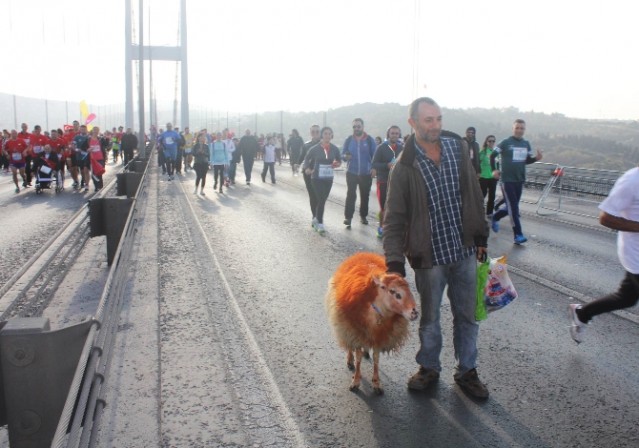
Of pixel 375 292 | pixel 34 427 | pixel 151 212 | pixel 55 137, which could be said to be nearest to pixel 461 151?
pixel 375 292

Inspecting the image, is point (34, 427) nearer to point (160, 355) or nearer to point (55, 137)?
point (160, 355)

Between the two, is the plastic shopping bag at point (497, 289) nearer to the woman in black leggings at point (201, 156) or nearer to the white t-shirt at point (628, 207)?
the white t-shirt at point (628, 207)

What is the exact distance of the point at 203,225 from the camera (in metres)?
12.3

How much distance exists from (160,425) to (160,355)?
1.25 meters

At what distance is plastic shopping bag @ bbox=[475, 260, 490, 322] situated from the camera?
4508 millimetres

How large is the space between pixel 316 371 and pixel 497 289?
1483 mm

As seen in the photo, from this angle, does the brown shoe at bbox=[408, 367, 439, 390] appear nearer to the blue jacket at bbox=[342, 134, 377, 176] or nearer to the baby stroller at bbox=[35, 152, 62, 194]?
the blue jacket at bbox=[342, 134, 377, 176]

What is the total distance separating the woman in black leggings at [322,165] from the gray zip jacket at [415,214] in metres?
7.02

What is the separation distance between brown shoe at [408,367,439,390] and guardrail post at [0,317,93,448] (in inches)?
97.4

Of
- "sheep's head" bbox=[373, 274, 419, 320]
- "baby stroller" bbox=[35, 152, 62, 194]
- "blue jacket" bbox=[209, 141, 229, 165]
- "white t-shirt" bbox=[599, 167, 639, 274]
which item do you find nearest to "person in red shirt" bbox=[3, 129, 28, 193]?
"baby stroller" bbox=[35, 152, 62, 194]

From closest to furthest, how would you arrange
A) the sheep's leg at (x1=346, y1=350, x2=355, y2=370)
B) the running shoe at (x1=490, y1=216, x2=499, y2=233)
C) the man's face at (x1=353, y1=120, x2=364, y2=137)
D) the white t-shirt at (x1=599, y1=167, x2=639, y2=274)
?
1. the white t-shirt at (x1=599, y1=167, x2=639, y2=274)
2. the sheep's leg at (x1=346, y1=350, x2=355, y2=370)
3. the man's face at (x1=353, y1=120, x2=364, y2=137)
4. the running shoe at (x1=490, y1=216, x2=499, y2=233)

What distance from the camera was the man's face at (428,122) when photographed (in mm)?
4281

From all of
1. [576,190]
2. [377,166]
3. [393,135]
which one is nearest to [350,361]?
[377,166]

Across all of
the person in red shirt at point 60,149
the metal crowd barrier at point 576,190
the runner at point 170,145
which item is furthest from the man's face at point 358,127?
the runner at point 170,145
